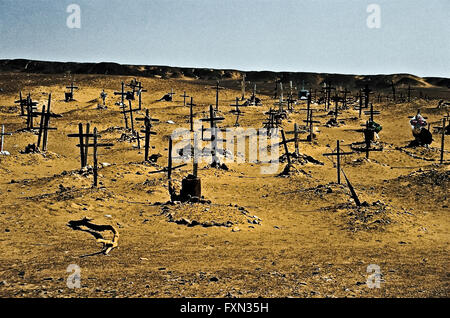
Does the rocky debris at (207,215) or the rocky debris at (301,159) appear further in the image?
the rocky debris at (301,159)

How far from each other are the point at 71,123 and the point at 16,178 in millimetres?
19051

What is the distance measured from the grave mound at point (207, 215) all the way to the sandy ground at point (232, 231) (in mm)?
60

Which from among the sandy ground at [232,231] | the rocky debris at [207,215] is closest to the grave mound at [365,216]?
the sandy ground at [232,231]

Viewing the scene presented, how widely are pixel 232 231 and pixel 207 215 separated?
4.25ft

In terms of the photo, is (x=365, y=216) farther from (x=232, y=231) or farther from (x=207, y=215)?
(x=207, y=215)

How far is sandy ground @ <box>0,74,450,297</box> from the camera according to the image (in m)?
7.77

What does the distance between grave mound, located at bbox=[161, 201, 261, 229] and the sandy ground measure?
2.4 inches

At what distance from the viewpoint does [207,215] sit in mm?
13508

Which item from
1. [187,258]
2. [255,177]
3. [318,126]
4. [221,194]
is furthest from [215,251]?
[318,126]

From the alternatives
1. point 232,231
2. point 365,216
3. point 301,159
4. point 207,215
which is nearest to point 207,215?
point 207,215

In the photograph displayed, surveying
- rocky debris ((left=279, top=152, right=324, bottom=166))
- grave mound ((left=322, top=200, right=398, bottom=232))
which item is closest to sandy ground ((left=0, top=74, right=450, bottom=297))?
grave mound ((left=322, top=200, right=398, bottom=232))

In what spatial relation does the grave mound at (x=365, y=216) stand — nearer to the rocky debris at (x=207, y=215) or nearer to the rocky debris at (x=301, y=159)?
the rocky debris at (x=207, y=215)

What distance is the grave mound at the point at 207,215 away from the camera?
13.1m
